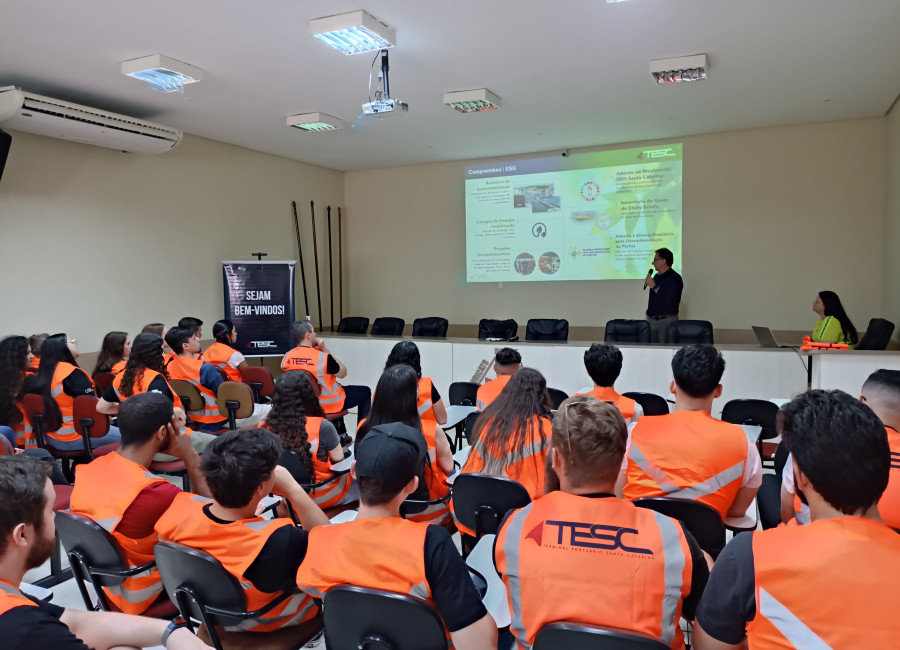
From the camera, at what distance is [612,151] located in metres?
7.62

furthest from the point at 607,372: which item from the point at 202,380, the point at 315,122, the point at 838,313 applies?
the point at 315,122

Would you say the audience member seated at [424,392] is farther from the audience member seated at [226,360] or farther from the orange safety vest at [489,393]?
the audience member seated at [226,360]

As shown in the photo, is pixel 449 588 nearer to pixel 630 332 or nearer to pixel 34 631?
pixel 34 631

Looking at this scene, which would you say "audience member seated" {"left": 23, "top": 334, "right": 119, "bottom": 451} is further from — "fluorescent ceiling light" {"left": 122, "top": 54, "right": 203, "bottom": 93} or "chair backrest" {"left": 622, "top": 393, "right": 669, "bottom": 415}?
"chair backrest" {"left": 622, "top": 393, "right": 669, "bottom": 415}

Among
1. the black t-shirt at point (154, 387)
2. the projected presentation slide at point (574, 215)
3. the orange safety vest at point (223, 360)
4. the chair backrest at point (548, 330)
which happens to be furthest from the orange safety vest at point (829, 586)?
the projected presentation slide at point (574, 215)

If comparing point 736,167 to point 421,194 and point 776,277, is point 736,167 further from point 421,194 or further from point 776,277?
point 421,194

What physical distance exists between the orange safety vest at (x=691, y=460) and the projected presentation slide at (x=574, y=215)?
227 inches

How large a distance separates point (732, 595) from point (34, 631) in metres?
1.23

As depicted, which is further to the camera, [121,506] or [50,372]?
[50,372]

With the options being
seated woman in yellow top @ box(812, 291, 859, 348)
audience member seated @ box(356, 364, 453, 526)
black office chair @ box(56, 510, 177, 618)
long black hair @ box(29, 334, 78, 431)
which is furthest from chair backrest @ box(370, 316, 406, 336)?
black office chair @ box(56, 510, 177, 618)

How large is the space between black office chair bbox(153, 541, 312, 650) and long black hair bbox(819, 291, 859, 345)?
588cm

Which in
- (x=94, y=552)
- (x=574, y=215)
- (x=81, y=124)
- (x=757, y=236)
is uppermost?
(x=81, y=124)

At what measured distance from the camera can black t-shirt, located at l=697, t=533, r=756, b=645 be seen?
1085 millimetres

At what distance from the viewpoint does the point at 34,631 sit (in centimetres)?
101
